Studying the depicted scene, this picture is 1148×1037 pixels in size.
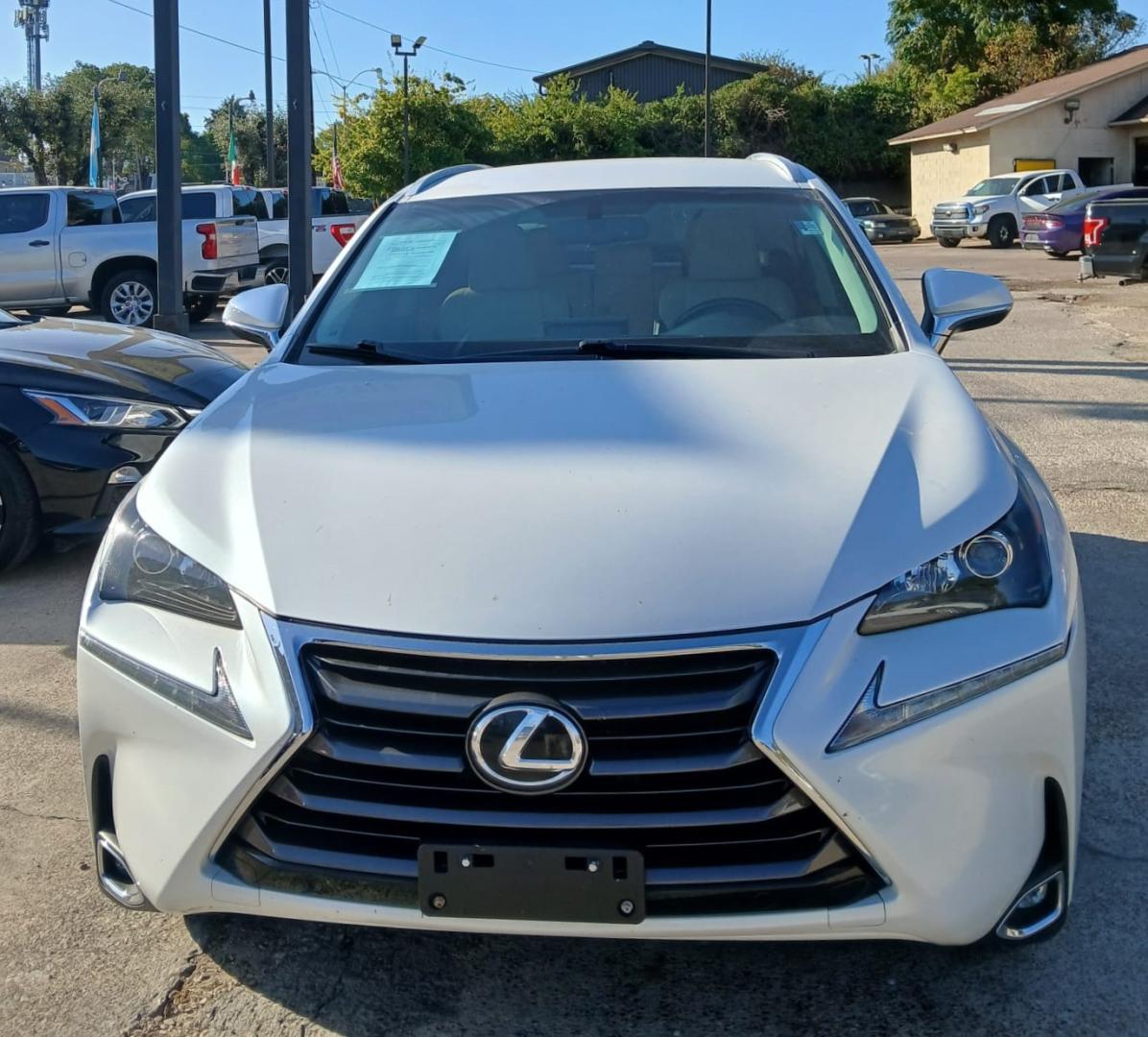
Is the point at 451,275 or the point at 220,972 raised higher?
the point at 451,275

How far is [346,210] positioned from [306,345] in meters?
19.8

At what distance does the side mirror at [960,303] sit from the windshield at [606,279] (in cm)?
34

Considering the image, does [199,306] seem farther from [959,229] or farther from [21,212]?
[959,229]

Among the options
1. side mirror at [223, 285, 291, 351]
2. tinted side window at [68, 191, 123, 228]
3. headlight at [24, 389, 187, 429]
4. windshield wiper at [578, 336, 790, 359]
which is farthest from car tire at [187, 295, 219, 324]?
windshield wiper at [578, 336, 790, 359]

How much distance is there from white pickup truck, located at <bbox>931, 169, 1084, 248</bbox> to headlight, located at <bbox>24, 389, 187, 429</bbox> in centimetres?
3056

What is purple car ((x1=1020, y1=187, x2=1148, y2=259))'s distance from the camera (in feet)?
85.0

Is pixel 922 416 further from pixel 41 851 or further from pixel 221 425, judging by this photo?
pixel 41 851

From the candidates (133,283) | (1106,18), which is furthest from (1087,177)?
(133,283)

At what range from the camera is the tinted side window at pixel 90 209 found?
15.5 meters

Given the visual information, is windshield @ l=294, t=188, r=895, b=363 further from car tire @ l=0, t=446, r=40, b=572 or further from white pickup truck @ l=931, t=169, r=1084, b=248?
white pickup truck @ l=931, t=169, r=1084, b=248

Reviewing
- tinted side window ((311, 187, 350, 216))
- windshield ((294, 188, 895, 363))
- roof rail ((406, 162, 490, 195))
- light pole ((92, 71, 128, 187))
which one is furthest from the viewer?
light pole ((92, 71, 128, 187))

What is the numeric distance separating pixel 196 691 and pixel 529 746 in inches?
23.4

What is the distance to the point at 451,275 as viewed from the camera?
12.1 ft

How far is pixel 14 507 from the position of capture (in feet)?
17.1
